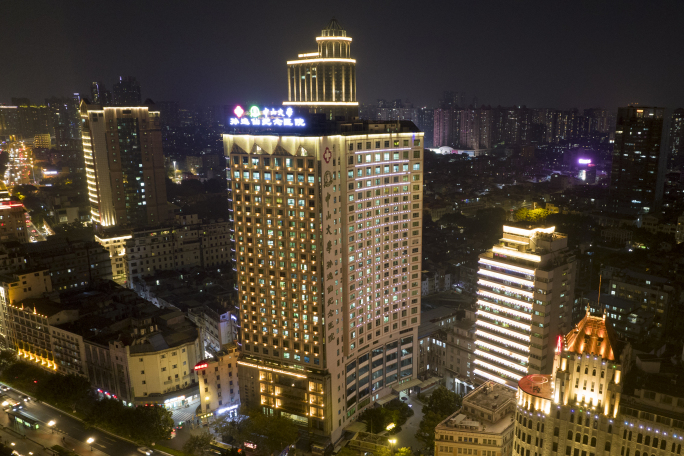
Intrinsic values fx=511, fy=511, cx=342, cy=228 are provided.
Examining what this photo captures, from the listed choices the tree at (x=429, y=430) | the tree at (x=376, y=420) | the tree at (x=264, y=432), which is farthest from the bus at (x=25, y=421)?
the tree at (x=429, y=430)

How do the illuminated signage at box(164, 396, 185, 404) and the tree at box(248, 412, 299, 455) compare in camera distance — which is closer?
the tree at box(248, 412, 299, 455)

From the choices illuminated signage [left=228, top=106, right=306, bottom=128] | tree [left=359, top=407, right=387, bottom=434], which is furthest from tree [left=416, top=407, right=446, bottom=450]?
illuminated signage [left=228, top=106, right=306, bottom=128]

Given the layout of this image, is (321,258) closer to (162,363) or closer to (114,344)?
(162,363)

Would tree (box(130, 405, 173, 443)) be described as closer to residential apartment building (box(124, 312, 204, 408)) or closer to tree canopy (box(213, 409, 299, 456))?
residential apartment building (box(124, 312, 204, 408))

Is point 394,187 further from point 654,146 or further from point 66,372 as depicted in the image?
point 654,146

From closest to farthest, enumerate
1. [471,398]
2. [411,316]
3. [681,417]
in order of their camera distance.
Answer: [681,417]
[471,398]
[411,316]

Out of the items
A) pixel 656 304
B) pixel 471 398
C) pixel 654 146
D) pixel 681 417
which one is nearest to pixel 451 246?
pixel 656 304
